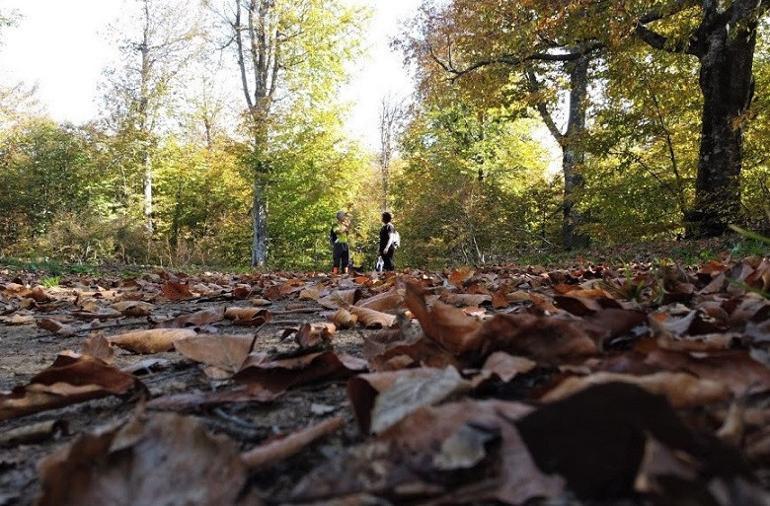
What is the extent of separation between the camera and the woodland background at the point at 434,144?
873 centimetres

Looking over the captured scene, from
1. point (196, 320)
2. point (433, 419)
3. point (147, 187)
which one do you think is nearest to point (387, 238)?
point (196, 320)

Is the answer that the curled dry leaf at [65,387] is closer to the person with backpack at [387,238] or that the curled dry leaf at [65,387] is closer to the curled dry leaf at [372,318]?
the curled dry leaf at [372,318]

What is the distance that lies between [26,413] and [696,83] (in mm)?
11928

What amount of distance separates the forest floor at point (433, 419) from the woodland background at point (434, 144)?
288 inches

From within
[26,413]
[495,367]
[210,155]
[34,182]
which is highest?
[210,155]

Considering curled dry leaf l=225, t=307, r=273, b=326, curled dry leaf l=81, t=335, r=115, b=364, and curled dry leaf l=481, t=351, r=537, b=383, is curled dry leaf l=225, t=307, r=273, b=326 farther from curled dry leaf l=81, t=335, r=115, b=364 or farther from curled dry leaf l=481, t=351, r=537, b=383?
curled dry leaf l=481, t=351, r=537, b=383

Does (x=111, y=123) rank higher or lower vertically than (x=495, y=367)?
higher

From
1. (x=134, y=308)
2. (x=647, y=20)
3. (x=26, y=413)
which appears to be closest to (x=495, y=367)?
(x=26, y=413)

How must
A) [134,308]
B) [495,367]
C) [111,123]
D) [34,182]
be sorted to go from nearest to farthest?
1. [495,367]
2. [134,308]
3. [34,182]
4. [111,123]

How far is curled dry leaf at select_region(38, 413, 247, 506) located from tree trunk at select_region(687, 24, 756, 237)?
9101 mm

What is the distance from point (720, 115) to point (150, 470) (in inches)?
387

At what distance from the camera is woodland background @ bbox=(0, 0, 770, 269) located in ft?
28.7

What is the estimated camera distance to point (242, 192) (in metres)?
26.7

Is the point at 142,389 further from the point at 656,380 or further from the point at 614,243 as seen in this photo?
the point at 614,243
